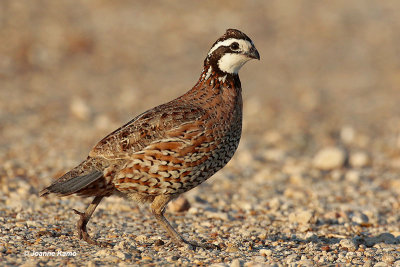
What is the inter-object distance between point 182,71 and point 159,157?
34.3 feet

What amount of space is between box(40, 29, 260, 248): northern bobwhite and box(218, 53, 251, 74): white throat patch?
1.37ft

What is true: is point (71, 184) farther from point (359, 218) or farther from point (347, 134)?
point (347, 134)

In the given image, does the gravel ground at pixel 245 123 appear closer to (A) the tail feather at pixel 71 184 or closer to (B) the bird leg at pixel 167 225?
(B) the bird leg at pixel 167 225

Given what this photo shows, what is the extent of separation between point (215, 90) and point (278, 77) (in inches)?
392

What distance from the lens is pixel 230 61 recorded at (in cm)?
642

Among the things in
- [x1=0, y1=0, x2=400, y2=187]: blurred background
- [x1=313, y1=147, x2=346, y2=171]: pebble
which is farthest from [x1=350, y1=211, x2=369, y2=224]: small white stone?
[x1=0, y1=0, x2=400, y2=187]: blurred background

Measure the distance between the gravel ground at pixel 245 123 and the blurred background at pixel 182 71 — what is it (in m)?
0.05

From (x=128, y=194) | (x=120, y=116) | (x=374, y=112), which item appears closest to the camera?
(x=128, y=194)

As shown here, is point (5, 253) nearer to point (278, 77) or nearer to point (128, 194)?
point (128, 194)

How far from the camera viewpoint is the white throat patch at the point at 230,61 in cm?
640

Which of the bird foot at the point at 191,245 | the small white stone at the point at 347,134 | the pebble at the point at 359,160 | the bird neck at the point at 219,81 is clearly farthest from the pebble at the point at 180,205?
the small white stone at the point at 347,134

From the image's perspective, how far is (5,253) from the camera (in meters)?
5.27

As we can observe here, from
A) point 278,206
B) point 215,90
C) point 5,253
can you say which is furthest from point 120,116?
point 5,253

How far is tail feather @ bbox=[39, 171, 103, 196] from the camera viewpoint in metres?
5.62
